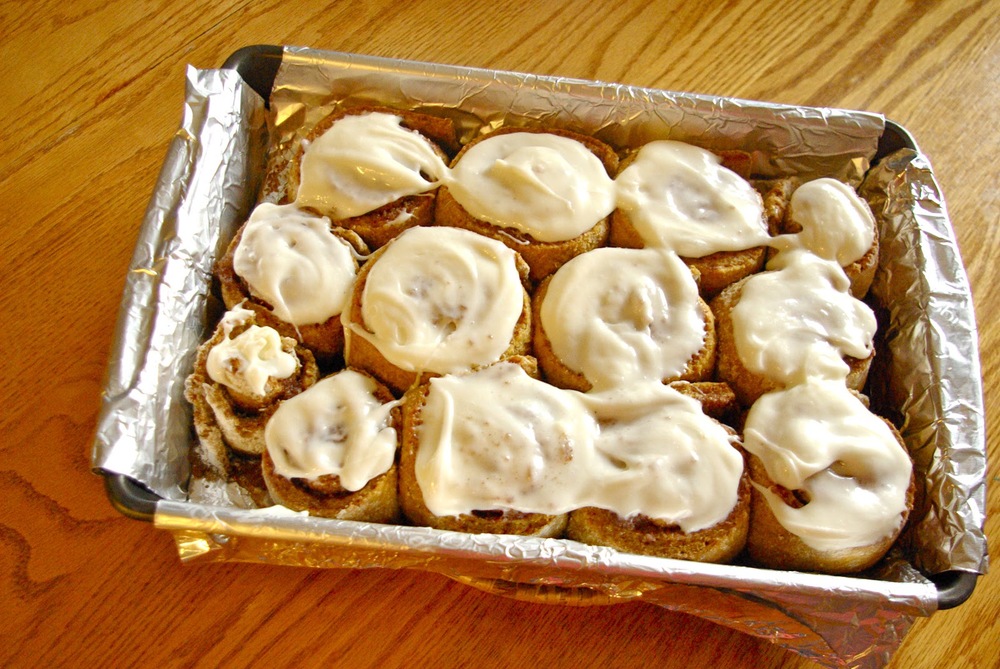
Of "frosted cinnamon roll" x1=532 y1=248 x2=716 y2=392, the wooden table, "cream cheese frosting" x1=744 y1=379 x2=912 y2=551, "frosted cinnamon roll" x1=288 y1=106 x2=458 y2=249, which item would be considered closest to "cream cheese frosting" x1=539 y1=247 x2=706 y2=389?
"frosted cinnamon roll" x1=532 y1=248 x2=716 y2=392

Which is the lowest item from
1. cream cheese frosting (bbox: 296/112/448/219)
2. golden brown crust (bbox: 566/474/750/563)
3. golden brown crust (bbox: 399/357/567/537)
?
golden brown crust (bbox: 566/474/750/563)

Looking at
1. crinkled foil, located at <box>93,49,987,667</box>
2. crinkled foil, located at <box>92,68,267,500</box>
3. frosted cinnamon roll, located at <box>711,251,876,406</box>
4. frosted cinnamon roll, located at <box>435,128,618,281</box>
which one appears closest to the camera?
crinkled foil, located at <box>93,49,987,667</box>

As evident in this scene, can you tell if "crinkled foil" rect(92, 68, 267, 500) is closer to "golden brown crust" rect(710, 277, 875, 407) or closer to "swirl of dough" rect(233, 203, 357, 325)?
"swirl of dough" rect(233, 203, 357, 325)

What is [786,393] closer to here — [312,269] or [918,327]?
[918,327]

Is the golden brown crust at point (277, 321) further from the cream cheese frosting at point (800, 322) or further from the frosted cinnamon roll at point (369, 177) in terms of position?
the cream cheese frosting at point (800, 322)

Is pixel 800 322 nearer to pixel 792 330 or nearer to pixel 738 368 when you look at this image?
pixel 792 330

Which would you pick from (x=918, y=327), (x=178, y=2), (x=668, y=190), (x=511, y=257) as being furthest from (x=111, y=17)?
(x=918, y=327)
